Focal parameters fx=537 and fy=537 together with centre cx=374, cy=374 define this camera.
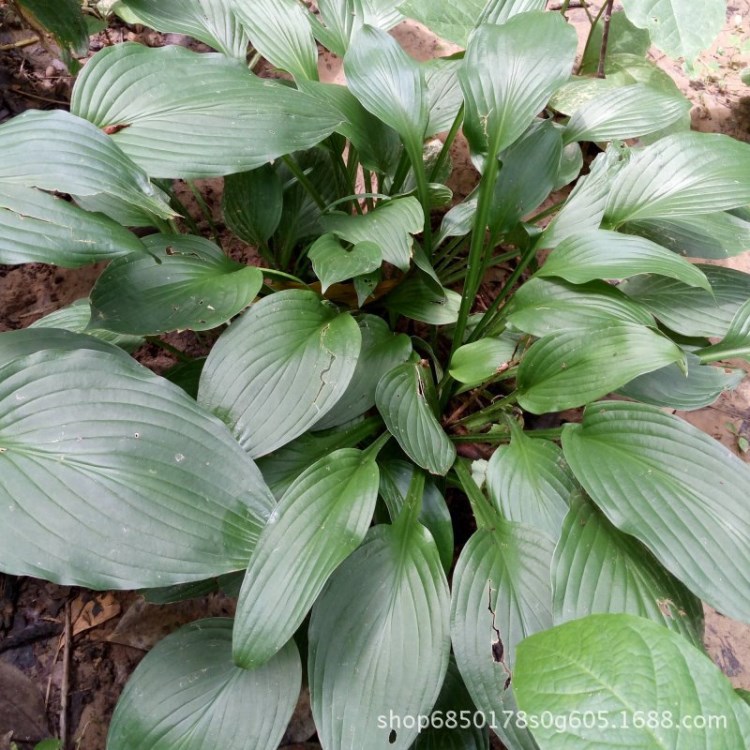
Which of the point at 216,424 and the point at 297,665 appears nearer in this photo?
the point at 216,424

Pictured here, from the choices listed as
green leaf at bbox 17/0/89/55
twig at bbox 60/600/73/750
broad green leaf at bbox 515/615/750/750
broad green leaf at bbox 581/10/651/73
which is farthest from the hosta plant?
broad green leaf at bbox 581/10/651/73

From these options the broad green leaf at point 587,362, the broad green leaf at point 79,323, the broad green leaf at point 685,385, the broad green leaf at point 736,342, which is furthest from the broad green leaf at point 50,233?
the broad green leaf at point 736,342

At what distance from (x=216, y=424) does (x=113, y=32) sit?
1679 mm

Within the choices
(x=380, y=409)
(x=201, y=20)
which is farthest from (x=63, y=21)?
(x=380, y=409)

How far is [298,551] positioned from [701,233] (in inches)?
45.0

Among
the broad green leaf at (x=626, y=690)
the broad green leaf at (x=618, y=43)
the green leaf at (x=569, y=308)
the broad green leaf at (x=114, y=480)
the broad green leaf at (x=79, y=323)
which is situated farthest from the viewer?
the broad green leaf at (x=618, y=43)

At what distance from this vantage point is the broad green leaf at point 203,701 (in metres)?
0.84

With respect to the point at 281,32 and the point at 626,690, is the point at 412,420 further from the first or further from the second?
the point at 281,32

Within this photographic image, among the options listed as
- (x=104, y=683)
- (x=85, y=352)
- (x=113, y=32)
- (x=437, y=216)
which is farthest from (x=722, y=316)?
(x=113, y=32)

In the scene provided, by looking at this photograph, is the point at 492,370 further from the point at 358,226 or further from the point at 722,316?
the point at 722,316

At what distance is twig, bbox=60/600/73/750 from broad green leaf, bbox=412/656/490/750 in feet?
2.30

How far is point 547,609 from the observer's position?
33.1 inches

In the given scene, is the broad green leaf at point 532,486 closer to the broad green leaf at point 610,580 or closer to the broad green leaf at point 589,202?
the broad green leaf at point 610,580

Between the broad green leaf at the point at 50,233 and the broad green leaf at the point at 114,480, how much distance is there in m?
0.13
